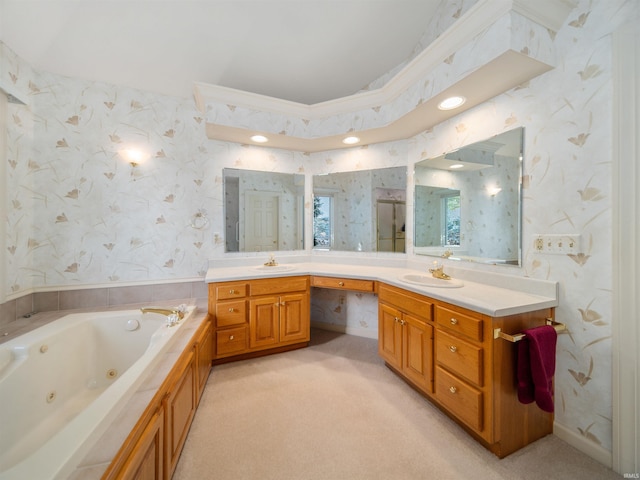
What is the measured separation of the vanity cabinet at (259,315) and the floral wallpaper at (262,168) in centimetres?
63

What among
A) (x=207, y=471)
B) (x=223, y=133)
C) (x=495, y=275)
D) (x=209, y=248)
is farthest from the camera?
(x=209, y=248)

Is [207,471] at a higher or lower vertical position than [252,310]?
lower

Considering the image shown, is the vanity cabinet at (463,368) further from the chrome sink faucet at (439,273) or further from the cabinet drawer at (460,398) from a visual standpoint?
the chrome sink faucet at (439,273)

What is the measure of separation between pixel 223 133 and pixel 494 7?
2233mm

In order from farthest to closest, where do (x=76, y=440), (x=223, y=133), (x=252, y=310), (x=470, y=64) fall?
(x=223, y=133) < (x=252, y=310) < (x=470, y=64) < (x=76, y=440)

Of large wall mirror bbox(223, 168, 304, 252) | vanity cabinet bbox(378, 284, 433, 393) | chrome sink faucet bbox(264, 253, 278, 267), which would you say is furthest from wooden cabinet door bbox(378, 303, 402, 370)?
large wall mirror bbox(223, 168, 304, 252)

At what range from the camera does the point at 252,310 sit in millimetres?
2336

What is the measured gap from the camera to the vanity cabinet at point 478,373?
1345mm

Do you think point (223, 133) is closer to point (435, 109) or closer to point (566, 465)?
point (435, 109)

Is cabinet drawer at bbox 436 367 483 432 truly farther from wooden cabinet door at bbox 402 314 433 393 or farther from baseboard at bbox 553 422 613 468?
baseboard at bbox 553 422 613 468

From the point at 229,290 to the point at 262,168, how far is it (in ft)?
4.73

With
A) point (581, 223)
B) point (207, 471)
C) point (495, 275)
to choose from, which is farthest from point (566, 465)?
point (207, 471)

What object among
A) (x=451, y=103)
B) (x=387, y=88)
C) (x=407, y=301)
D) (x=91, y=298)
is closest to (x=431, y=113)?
(x=451, y=103)

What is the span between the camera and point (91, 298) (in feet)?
7.52
